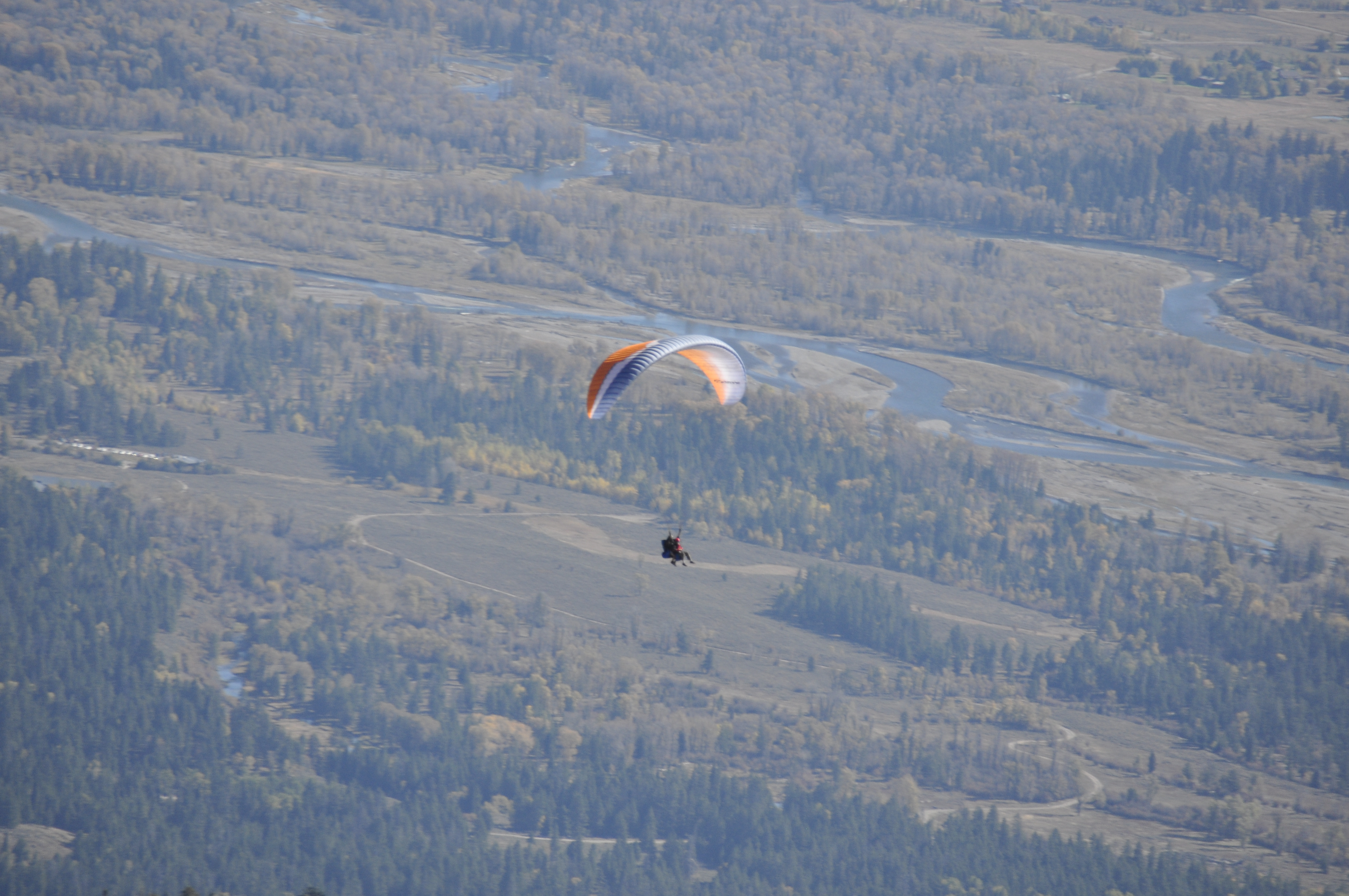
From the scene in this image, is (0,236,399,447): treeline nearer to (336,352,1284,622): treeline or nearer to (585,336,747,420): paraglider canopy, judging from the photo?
(336,352,1284,622): treeline

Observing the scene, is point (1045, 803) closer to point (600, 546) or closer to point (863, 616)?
point (863, 616)

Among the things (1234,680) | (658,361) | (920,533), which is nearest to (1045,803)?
(1234,680)

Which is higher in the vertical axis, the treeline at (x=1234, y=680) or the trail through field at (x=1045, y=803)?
the treeline at (x=1234, y=680)

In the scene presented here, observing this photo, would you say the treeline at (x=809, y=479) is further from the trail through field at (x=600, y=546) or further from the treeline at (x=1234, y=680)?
the trail through field at (x=600, y=546)

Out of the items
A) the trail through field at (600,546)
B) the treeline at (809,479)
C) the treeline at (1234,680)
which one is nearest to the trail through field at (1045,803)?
the treeline at (1234,680)

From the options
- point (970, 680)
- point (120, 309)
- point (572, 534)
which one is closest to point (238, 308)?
point (120, 309)

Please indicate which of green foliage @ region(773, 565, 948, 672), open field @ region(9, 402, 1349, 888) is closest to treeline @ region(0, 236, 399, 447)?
open field @ region(9, 402, 1349, 888)

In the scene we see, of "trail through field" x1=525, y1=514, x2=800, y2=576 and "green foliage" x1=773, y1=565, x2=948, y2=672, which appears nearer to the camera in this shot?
"green foliage" x1=773, y1=565, x2=948, y2=672

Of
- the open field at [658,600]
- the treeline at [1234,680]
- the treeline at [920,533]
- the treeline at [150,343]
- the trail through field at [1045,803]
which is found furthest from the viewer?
the treeline at [150,343]
